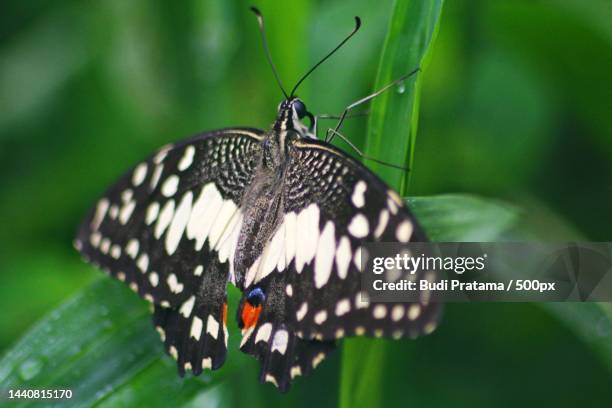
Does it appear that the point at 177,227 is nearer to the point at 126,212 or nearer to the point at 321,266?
the point at 126,212

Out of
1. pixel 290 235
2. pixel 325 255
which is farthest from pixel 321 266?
pixel 290 235

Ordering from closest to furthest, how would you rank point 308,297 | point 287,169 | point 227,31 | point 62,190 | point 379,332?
1. point 379,332
2. point 308,297
3. point 287,169
4. point 227,31
5. point 62,190

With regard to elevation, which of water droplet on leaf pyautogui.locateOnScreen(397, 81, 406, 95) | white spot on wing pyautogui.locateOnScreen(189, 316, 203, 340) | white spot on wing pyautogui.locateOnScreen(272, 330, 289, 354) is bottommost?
white spot on wing pyautogui.locateOnScreen(189, 316, 203, 340)

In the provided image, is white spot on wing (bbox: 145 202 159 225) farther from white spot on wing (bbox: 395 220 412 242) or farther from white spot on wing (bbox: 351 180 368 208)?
white spot on wing (bbox: 395 220 412 242)

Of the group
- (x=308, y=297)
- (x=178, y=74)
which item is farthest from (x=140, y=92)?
(x=308, y=297)

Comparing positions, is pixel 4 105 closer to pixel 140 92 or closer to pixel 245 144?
pixel 140 92

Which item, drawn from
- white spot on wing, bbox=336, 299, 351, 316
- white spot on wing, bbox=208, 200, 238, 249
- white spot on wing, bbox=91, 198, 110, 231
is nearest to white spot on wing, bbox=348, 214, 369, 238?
white spot on wing, bbox=336, 299, 351, 316
